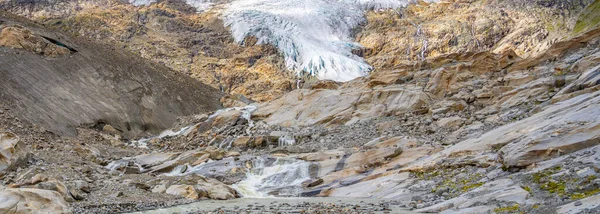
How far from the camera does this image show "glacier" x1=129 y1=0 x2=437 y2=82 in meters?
97.5

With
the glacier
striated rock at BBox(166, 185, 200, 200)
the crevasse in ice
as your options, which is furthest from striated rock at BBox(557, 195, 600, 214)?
the crevasse in ice

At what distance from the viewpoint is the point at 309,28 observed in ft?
362

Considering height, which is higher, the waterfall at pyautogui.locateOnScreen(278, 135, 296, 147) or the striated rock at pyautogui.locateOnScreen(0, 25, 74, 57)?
the striated rock at pyautogui.locateOnScreen(0, 25, 74, 57)

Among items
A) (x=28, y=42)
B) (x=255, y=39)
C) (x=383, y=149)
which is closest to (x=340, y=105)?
(x=383, y=149)

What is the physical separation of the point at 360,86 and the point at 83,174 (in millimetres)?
25987

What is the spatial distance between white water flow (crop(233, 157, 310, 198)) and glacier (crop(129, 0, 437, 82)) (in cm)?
6573

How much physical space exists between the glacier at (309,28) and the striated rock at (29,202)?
262ft

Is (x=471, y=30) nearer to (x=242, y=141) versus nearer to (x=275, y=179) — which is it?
(x=242, y=141)

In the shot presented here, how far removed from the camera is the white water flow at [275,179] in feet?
77.5

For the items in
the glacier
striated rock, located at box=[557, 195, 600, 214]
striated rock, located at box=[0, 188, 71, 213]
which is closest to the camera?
striated rock, located at box=[557, 195, 600, 214]

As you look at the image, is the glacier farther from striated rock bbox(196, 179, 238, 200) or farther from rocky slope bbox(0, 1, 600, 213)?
striated rock bbox(196, 179, 238, 200)

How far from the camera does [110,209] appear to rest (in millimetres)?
16438

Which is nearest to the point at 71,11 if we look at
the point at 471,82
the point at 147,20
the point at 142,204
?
the point at 147,20

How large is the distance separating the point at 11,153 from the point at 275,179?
40.0ft
